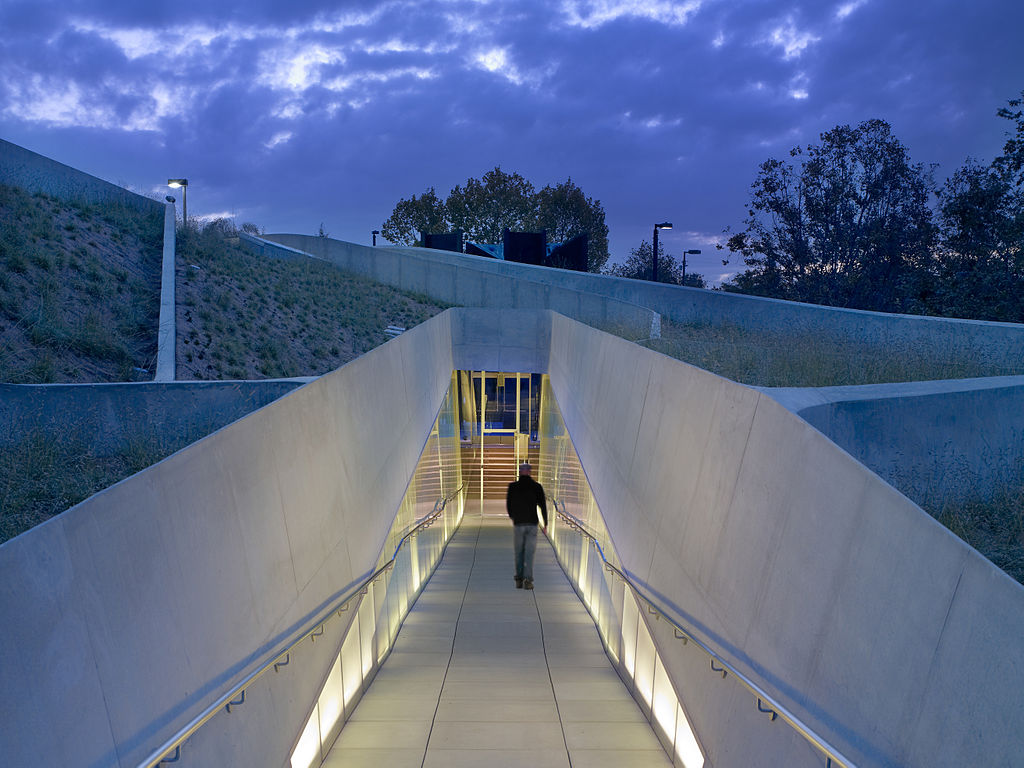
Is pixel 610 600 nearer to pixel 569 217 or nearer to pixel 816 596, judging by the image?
pixel 816 596

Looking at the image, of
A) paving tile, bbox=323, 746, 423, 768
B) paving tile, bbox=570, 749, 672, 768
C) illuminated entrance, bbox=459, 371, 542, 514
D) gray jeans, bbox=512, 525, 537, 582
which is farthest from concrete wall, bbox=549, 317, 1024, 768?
illuminated entrance, bbox=459, 371, 542, 514

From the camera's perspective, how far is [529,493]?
10.6 m

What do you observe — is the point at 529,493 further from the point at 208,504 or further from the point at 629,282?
the point at 629,282

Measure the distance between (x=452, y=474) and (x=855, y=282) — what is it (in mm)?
15388

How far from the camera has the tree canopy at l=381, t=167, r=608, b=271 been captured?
63.5 metres

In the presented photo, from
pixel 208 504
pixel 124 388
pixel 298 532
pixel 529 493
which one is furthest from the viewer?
pixel 529 493

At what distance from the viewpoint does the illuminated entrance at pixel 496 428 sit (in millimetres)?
A: 24484

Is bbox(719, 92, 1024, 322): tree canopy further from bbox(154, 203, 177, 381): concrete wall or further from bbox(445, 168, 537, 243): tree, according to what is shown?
bbox(445, 168, 537, 243): tree

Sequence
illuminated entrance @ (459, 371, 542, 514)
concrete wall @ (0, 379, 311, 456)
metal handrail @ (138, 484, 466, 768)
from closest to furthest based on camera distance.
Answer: metal handrail @ (138, 484, 466, 768), concrete wall @ (0, 379, 311, 456), illuminated entrance @ (459, 371, 542, 514)

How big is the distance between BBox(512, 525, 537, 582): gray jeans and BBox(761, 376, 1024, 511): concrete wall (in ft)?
18.4

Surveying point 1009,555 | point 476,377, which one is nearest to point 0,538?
point 1009,555

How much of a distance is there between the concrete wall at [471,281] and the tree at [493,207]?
29.3 m

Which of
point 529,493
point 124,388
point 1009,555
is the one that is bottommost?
point 529,493

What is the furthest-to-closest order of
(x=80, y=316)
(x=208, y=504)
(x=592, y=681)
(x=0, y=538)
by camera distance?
(x=80, y=316) < (x=592, y=681) < (x=0, y=538) < (x=208, y=504)
